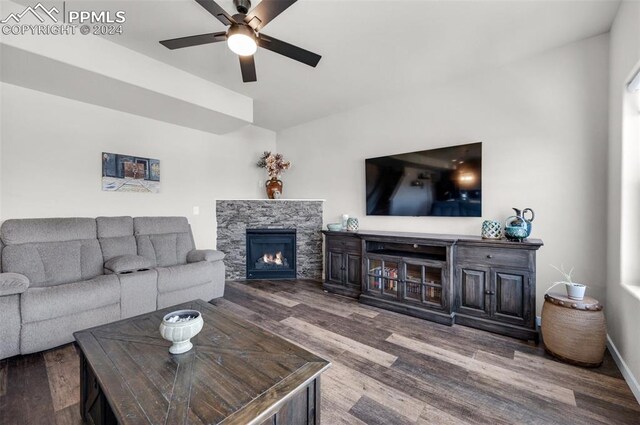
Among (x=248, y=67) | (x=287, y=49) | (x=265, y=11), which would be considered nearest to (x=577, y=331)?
(x=287, y=49)

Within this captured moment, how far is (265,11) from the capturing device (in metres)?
1.80

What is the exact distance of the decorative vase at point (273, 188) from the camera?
4848 millimetres

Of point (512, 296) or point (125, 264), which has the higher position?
point (125, 264)

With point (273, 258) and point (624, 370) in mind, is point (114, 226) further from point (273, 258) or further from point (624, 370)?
point (624, 370)

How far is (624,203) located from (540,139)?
98 cm

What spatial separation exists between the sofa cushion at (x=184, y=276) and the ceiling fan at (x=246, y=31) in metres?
2.25

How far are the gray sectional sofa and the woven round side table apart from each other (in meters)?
3.43

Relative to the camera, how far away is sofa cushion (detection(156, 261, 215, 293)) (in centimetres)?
301

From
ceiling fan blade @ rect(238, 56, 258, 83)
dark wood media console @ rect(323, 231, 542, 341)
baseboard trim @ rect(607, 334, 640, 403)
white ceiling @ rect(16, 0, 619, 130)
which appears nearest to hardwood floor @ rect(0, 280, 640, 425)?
baseboard trim @ rect(607, 334, 640, 403)

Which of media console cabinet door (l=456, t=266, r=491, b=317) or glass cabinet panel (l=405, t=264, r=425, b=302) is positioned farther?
glass cabinet panel (l=405, t=264, r=425, b=302)

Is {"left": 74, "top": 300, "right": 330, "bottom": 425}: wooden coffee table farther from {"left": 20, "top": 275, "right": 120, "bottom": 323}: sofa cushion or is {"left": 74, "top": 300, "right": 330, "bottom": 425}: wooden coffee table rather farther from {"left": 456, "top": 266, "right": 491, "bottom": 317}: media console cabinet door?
{"left": 456, "top": 266, "right": 491, "bottom": 317}: media console cabinet door

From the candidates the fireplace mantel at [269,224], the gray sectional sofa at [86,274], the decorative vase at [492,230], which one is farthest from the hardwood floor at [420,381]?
the fireplace mantel at [269,224]

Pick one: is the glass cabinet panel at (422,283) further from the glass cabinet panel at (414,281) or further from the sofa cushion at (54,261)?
the sofa cushion at (54,261)

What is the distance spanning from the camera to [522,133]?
288cm
